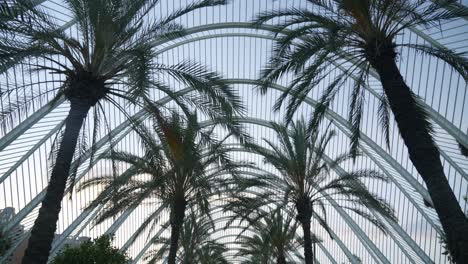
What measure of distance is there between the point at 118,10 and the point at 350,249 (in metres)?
28.5

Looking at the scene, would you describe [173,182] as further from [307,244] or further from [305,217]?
[307,244]

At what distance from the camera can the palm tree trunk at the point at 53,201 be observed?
10469mm

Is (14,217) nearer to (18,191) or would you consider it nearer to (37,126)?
(18,191)

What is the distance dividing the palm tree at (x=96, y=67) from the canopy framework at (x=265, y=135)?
4055 mm

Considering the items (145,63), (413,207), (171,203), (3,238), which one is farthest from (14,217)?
(413,207)

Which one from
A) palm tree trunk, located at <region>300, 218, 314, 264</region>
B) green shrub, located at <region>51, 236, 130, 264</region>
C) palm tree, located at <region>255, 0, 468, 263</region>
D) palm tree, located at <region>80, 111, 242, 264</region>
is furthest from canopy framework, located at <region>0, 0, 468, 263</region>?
palm tree, located at <region>255, 0, 468, 263</region>

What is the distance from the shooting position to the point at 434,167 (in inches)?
407

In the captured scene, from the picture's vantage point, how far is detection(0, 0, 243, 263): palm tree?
445 inches

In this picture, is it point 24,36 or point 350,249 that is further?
point 350,249

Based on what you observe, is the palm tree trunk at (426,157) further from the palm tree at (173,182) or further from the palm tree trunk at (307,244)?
the palm tree trunk at (307,244)

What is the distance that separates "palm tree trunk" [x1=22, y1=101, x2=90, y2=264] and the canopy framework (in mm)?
4686

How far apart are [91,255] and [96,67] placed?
6.96m

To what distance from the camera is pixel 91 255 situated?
16.6 metres

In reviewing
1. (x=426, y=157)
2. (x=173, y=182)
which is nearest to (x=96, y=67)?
(x=426, y=157)
